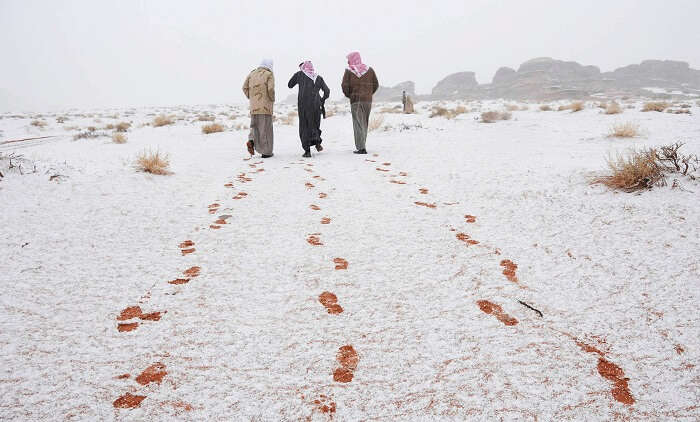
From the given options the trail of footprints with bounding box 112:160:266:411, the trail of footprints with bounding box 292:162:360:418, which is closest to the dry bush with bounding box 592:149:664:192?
the trail of footprints with bounding box 292:162:360:418

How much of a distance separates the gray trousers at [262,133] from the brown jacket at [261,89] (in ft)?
0.33

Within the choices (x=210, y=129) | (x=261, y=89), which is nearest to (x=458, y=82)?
(x=210, y=129)

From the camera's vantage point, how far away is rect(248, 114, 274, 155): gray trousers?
6207mm

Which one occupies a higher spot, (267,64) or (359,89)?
(267,64)

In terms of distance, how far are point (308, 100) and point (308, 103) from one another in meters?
0.05

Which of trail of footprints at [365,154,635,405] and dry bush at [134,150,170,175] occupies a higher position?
dry bush at [134,150,170,175]

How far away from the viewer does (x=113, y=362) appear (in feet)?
4.74

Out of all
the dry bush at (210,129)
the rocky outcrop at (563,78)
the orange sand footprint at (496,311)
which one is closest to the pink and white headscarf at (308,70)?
the dry bush at (210,129)

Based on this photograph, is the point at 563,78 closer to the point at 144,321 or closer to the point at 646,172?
the point at 646,172

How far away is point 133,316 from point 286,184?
276 cm

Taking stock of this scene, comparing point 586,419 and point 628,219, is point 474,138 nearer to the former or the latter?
point 628,219

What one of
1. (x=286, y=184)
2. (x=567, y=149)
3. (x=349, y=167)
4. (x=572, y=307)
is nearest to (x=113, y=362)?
(x=572, y=307)

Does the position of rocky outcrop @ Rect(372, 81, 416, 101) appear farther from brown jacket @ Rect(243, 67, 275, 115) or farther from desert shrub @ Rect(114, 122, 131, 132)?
brown jacket @ Rect(243, 67, 275, 115)

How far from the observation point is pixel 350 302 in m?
1.92
